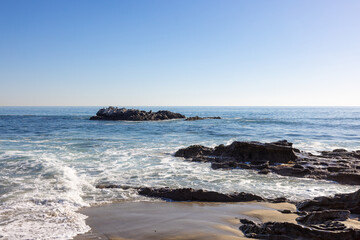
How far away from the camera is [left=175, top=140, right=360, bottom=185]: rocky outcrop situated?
40.7 ft

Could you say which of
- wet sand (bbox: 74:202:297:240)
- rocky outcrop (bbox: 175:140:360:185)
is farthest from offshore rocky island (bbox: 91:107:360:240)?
wet sand (bbox: 74:202:297:240)

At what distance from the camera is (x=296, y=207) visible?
26.1 ft

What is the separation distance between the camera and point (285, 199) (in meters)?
8.73

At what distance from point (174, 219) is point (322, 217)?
141 inches

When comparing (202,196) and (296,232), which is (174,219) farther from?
(296,232)

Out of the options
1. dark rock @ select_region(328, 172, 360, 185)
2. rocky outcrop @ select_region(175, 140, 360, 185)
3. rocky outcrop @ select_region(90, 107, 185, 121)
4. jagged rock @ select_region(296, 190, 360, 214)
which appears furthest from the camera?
rocky outcrop @ select_region(90, 107, 185, 121)

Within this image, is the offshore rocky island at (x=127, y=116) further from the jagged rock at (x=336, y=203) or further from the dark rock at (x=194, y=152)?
the jagged rock at (x=336, y=203)

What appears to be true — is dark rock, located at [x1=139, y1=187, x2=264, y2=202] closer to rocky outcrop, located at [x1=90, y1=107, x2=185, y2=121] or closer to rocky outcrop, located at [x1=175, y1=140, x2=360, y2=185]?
rocky outcrop, located at [x1=175, y1=140, x2=360, y2=185]

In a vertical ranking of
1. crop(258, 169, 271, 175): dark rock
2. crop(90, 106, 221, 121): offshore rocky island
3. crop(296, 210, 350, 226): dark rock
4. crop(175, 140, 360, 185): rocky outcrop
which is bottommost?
crop(258, 169, 271, 175): dark rock

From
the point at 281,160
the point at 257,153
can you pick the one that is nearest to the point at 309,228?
the point at 281,160

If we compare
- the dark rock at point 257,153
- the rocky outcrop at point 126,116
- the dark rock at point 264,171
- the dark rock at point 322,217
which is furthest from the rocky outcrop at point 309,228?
the rocky outcrop at point 126,116

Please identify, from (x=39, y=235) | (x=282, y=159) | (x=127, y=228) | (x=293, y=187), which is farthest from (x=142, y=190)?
(x=282, y=159)

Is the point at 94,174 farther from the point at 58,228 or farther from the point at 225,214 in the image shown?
the point at 225,214

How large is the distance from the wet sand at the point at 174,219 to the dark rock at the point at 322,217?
1.46ft
